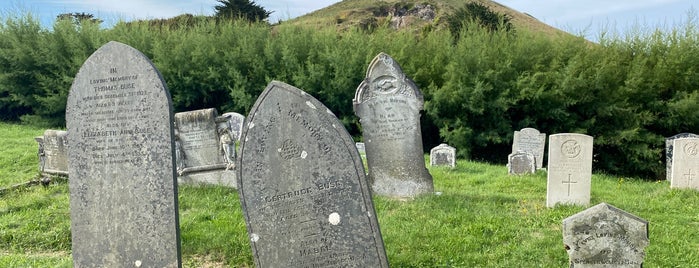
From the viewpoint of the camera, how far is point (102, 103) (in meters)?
4.14

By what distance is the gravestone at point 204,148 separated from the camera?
862cm

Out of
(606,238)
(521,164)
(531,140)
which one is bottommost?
(521,164)

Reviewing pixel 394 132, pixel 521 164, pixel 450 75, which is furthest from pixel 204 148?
pixel 450 75

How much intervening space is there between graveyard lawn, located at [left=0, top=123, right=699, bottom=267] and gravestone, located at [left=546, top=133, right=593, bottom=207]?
256mm

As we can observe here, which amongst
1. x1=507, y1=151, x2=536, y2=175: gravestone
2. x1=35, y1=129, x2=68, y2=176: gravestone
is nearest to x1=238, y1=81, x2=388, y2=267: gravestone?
x1=35, y1=129, x2=68, y2=176: gravestone

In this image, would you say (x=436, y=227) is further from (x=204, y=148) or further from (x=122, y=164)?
(x=204, y=148)

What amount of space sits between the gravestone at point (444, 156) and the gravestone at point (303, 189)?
8620mm

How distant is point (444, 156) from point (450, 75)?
501cm

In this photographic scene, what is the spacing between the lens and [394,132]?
783 cm

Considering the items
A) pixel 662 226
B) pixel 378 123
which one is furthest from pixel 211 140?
pixel 662 226

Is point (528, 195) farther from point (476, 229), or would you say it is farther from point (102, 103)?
point (102, 103)

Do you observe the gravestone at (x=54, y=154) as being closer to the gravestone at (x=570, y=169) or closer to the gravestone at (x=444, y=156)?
the gravestone at (x=444, y=156)

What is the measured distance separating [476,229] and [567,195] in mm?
2106

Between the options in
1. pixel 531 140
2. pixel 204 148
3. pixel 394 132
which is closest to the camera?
pixel 394 132
